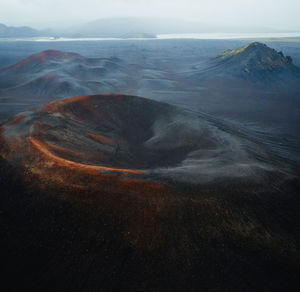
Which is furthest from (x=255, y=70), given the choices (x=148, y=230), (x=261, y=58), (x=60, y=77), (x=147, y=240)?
(x=147, y=240)

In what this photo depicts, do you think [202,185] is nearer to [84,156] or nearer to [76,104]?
[84,156]

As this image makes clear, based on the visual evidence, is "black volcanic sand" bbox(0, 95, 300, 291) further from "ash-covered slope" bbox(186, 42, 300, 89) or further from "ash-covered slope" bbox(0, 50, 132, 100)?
"ash-covered slope" bbox(186, 42, 300, 89)

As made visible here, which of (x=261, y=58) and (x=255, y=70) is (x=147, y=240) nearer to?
(x=255, y=70)

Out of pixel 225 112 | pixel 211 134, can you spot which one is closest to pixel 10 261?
pixel 211 134

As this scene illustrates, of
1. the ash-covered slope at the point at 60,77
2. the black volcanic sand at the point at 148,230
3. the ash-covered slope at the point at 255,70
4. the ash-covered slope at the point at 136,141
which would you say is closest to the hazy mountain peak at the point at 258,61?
the ash-covered slope at the point at 255,70

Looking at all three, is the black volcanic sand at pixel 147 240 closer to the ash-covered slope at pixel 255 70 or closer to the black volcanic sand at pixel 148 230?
the black volcanic sand at pixel 148 230
